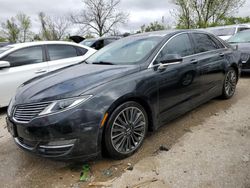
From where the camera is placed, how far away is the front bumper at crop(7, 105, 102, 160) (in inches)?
79.1

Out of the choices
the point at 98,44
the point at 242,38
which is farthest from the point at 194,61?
the point at 98,44

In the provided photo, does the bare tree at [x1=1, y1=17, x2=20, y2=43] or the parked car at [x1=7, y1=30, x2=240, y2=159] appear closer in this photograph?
the parked car at [x1=7, y1=30, x2=240, y2=159]

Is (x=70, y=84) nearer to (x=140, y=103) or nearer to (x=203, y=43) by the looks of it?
(x=140, y=103)

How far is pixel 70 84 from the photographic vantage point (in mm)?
2307

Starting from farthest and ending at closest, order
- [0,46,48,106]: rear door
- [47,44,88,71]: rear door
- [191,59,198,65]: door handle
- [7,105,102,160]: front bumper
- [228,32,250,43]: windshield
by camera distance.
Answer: [228,32,250,43]: windshield → [47,44,88,71]: rear door → [0,46,48,106]: rear door → [191,59,198,65]: door handle → [7,105,102,160]: front bumper

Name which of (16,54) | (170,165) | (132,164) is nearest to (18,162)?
(132,164)

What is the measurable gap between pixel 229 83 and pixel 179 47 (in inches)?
69.5

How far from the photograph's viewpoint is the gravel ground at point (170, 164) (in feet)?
6.91

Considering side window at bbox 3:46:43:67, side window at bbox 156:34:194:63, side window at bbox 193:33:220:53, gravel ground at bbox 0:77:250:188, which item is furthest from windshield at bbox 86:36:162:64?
side window at bbox 3:46:43:67

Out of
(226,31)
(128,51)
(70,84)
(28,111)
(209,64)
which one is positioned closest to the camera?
(28,111)

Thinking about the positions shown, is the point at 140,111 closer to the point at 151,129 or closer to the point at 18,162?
the point at 151,129

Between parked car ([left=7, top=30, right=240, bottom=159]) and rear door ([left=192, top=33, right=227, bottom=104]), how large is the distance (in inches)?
0.7

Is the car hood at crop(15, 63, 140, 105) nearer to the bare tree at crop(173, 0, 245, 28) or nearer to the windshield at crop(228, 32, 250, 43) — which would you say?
the windshield at crop(228, 32, 250, 43)

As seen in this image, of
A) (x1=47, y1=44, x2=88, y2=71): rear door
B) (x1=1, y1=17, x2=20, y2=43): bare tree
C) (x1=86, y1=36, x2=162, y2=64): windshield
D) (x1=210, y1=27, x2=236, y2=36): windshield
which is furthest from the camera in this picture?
(x1=1, y1=17, x2=20, y2=43): bare tree
